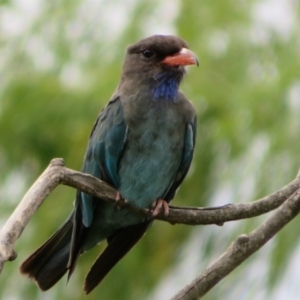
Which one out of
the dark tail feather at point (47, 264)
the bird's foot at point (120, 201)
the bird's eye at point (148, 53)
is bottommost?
the dark tail feather at point (47, 264)

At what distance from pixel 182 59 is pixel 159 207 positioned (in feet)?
2.62

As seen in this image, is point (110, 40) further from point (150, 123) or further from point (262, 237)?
point (262, 237)

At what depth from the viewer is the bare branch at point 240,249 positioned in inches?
186

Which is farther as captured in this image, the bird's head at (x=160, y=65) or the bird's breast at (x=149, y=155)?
the bird's head at (x=160, y=65)

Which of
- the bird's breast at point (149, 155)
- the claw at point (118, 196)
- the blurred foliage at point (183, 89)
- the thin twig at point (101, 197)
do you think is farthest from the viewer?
the blurred foliage at point (183, 89)

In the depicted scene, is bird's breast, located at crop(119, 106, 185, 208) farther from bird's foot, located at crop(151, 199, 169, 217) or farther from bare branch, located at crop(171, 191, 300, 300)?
bare branch, located at crop(171, 191, 300, 300)

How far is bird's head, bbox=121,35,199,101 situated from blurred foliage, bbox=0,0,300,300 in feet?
3.96

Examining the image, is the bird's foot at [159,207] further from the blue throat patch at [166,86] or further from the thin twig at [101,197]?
the blue throat patch at [166,86]

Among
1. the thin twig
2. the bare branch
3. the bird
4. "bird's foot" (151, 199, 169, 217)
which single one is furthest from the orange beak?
the bare branch

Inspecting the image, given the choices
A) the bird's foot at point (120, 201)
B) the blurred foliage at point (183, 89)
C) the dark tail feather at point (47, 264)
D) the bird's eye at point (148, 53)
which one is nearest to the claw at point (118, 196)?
the bird's foot at point (120, 201)

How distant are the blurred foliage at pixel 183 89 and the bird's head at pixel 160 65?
1208 mm

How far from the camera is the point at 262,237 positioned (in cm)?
479

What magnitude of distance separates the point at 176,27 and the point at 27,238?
176 cm

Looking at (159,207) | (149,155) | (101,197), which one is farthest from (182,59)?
(101,197)
